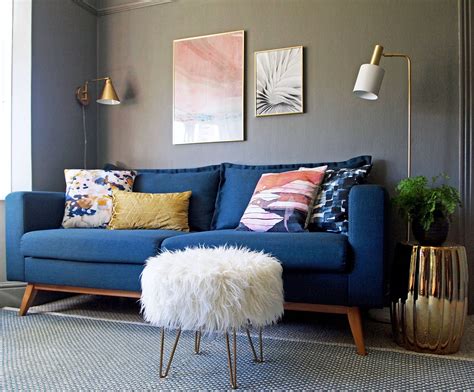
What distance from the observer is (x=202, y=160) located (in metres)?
2.93

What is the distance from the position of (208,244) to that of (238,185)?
2.29 feet

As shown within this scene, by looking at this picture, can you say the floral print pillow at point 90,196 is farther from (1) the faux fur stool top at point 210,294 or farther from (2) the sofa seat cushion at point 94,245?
(1) the faux fur stool top at point 210,294

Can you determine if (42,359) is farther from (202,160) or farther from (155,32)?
(155,32)

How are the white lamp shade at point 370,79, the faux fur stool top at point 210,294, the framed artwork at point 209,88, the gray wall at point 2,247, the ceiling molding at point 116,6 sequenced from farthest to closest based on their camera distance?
the ceiling molding at point 116,6
the framed artwork at point 209,88
the gray wall at point 2,247
the white lamp shade at point 370,79
the faux fur stool top at point 210,294

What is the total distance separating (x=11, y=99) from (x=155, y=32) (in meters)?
1.16

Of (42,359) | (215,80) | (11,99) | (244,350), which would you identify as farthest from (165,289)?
(11,99)

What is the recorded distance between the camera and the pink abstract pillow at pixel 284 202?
204 centimetres

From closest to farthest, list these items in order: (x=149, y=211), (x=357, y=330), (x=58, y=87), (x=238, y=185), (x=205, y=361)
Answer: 1. (x=205, y=361)
2. (x=357, y=330)
3. (x=149, y=211)
4. (x=238, y=185)
5. (x=58, y=87)

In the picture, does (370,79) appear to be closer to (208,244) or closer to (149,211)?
(208,244)

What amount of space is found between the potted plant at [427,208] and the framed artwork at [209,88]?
4.32ft

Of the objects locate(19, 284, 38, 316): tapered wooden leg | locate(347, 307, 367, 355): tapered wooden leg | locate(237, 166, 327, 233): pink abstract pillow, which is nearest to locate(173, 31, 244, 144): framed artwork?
locate(237, 166, 327, 233): pink abstract pillow

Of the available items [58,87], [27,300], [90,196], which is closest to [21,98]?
[58,87]

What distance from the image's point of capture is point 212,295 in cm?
129

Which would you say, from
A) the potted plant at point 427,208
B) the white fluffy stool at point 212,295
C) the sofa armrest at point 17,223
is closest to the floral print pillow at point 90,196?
the sofa armrest at point 17,223
